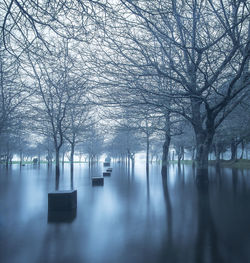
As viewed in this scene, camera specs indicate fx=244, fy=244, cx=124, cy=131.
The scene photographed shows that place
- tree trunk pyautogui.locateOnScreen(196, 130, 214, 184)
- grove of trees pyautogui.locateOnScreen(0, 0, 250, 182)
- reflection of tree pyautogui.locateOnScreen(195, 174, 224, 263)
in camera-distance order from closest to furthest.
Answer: reflection of tree pyautogui.locateOnScreen(195, 174, 224, 263), grove of trees pyautogui.locateOnScreen(0, 0, 250, 182), tree trunk pyautogui.locateOnScreen(196, 130, 214, 184)

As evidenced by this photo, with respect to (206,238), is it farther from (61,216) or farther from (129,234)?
(61,216)

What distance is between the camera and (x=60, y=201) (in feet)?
20.2

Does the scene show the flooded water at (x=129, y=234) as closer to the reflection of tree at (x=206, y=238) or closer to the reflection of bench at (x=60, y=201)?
the reflection of tree at (x=206, y=238)

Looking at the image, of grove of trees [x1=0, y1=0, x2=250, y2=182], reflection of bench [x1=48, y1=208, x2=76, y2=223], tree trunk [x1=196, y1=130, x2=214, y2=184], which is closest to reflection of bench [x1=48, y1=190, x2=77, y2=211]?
reflection of bench [x1=48, y1=208, x2=76, y2=223]

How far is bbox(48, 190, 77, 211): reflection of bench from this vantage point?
613 centimetres

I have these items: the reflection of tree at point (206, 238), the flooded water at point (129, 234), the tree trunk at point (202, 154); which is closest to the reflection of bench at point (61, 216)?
the flooded water at point (129, 234)

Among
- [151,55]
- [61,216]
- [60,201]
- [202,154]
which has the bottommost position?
[61,216]

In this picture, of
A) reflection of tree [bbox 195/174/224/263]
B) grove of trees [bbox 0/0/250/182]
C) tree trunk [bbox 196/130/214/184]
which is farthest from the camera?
tree trunk [bbox 196/130/214/184]

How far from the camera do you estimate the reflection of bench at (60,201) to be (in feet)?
20.1

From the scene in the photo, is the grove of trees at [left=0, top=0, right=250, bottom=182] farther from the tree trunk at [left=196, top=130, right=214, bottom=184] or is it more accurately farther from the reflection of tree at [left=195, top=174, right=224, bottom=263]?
the reflection of tree at [left=195, top=174, right=224, bottom=263]

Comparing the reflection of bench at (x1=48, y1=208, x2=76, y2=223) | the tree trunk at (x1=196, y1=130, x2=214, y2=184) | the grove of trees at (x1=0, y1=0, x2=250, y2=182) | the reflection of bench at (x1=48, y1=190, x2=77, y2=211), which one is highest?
the grove of trees at (x1=0, y1=0, x2=250, y2=182)

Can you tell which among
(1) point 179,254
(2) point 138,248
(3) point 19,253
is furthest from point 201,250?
(3) point 19,253

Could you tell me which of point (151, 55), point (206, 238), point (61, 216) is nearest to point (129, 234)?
point (206, 238)

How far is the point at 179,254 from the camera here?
3.52 metres
